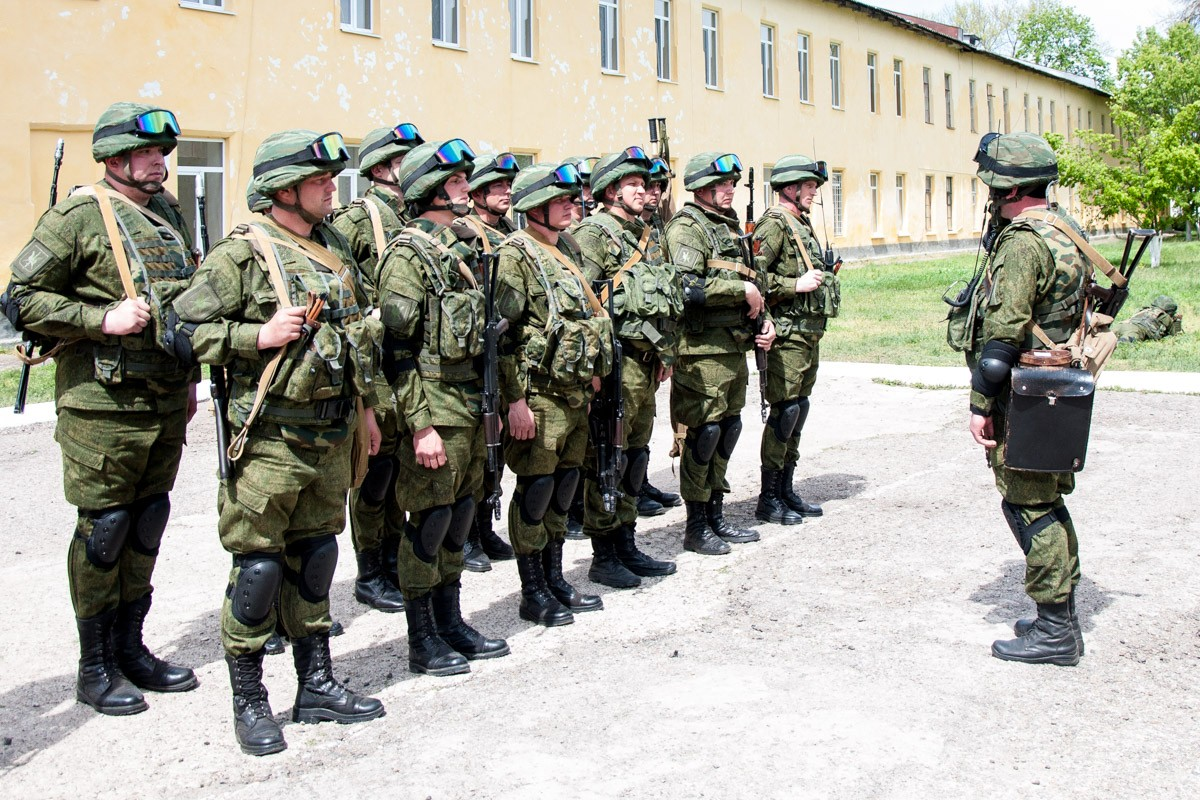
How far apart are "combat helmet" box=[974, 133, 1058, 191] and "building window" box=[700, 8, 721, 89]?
23714 millimetres

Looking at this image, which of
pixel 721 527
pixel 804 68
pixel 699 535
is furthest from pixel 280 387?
pixel 804 68

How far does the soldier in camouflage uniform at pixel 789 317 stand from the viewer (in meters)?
7.61

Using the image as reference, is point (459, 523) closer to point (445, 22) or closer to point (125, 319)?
point (125, 319)

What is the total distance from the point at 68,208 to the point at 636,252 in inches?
110

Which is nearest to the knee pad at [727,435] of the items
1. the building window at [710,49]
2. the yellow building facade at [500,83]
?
the yellow building facade at [500,83]

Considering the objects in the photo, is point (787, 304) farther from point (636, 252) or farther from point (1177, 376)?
point (1177, 376)

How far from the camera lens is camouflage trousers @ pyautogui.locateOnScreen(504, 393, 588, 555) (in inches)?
222

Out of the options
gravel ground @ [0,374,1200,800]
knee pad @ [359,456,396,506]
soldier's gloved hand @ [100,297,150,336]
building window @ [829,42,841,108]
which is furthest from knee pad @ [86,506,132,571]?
building window @ [829,42,841,108]

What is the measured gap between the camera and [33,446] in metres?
A: 9.84

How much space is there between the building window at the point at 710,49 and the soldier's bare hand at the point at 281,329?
25089mm

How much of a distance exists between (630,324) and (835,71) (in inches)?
1218

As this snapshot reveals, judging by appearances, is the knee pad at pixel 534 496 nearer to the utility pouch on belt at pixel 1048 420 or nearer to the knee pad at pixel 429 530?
the knee pad at pixel 429 530

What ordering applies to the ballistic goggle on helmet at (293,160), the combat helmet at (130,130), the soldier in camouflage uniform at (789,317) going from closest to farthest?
the ballistic goggle on helmet at (293,160), the combat helmet at (130,130), the soldier in camouflage uniform at (789,317)

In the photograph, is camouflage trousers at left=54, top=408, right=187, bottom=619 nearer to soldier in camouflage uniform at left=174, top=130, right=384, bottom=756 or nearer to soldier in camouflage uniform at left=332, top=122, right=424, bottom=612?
soldier in camouflage uniform at left=174, top=130, right=384, bottom=756
